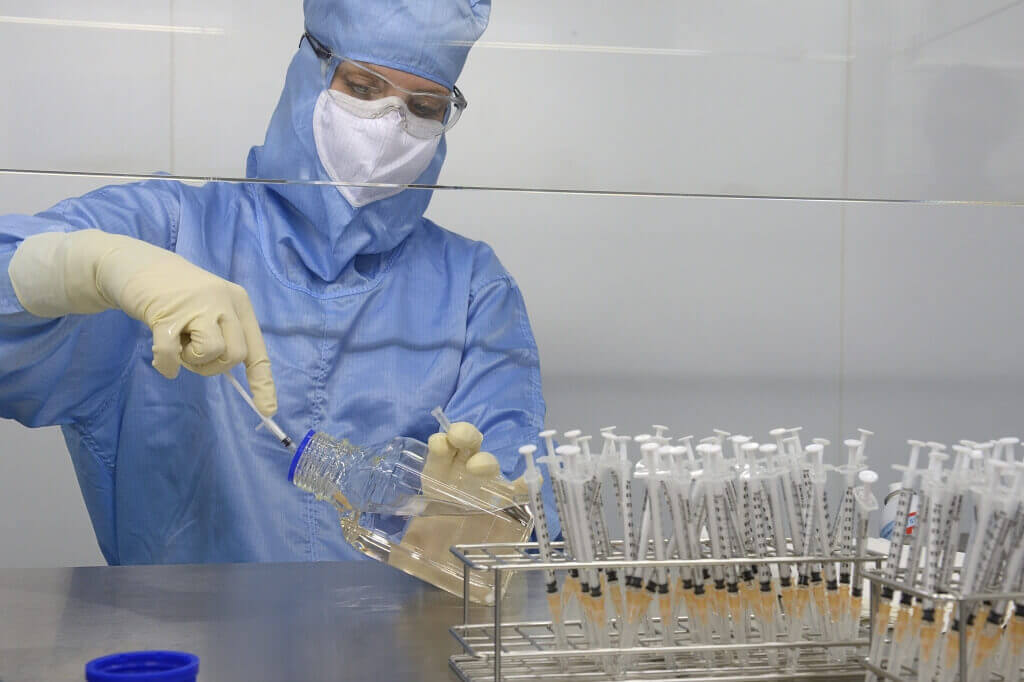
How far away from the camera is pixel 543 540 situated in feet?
3.17

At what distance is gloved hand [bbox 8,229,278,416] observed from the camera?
4.14 ft

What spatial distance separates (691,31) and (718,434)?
3.56 ft

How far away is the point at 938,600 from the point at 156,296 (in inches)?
38.3

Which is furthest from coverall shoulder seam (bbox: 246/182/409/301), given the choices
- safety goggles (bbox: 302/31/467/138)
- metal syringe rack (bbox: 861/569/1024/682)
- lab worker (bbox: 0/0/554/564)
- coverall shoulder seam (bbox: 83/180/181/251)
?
metal syringe rack (bbox: 861/569/1024/682)

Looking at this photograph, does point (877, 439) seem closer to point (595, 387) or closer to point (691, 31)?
point (595, 387)

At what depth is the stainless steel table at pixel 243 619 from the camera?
928mm

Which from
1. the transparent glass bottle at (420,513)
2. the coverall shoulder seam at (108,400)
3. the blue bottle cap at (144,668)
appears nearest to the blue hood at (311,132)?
the coverall shoulder seam at (108,400)

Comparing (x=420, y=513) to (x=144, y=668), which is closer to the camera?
(x=144, y=668)

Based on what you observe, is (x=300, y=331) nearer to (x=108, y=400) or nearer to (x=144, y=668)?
(x=108, y=400)

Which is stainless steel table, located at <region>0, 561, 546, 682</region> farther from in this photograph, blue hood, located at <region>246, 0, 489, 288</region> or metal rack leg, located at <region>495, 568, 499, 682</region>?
blue hood, located at <region>246, 0, 489, 288</region>

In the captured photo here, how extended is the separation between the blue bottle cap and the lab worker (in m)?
0.93

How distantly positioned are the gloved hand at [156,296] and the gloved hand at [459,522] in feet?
0.81

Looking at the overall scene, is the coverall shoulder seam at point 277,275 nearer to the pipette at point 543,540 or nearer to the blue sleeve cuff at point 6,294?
the blue sleeve cuff at point 6,294

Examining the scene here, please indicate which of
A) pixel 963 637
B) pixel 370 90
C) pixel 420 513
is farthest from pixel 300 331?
pixel 963 637
